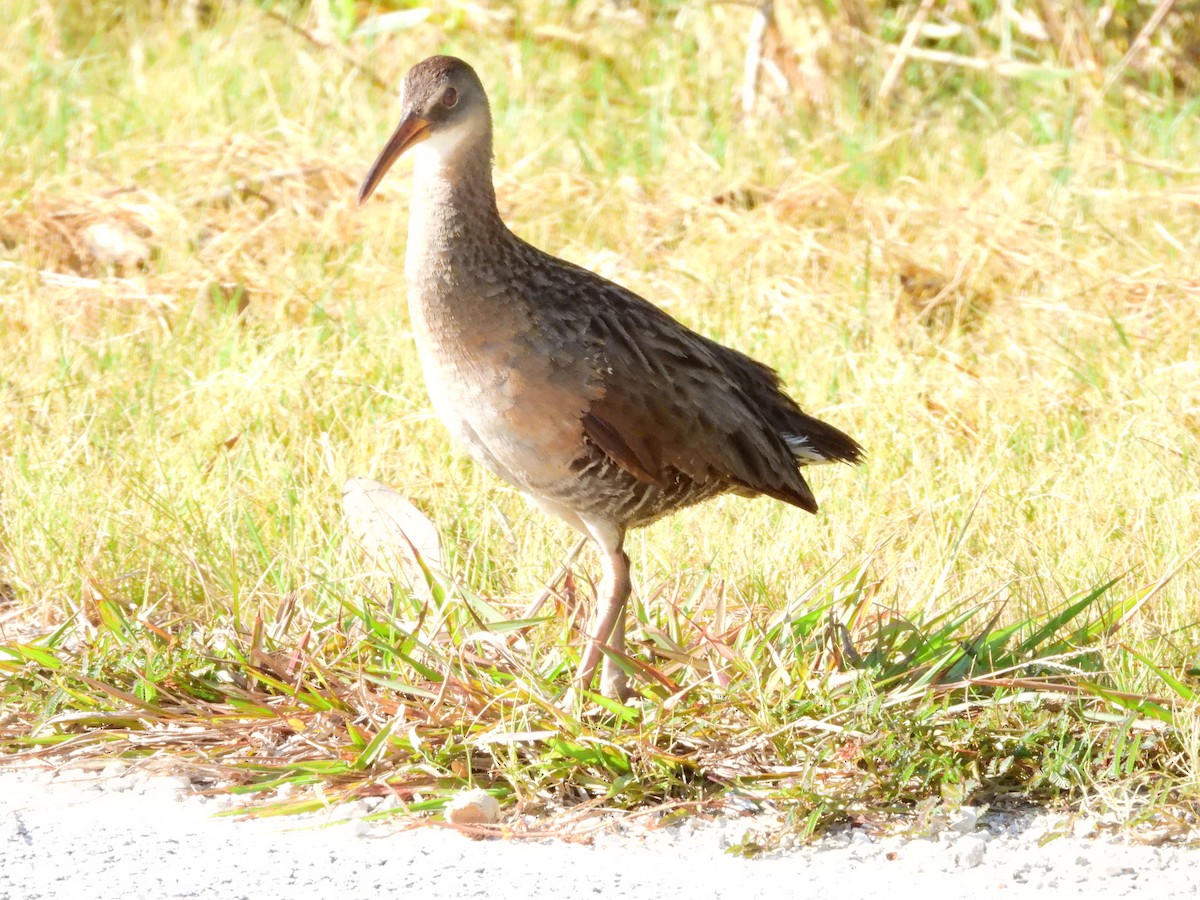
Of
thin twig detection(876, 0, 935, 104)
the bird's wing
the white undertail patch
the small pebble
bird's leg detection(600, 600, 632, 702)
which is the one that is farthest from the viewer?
thin twig detection(876, 0, 935, 104)

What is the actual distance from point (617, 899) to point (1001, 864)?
0.71 metres

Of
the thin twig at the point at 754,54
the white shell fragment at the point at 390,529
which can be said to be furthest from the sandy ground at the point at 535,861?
the thin twig at the point at 754,54

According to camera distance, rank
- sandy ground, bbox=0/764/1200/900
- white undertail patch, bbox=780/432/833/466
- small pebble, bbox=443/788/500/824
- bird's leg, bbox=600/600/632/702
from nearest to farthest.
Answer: sandy ground, bbox=0/764/1200/900 → small pebble, bbox=443/788/500/824 → bird's leg, bbox=600/600/632/702 → white undertail patch, bbox=780/432/833/466

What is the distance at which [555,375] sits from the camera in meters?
3.75

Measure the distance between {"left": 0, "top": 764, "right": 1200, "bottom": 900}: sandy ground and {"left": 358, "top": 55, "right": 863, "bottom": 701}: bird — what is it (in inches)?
20.6

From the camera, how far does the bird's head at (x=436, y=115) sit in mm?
3867

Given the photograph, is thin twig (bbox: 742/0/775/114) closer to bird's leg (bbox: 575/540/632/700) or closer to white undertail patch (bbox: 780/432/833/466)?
white undertail patch (bbox: 780/432/833/466)

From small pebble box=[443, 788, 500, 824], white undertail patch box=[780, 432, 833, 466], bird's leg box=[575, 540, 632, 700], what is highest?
white undertail patch box=[780, 432, 833, 466]

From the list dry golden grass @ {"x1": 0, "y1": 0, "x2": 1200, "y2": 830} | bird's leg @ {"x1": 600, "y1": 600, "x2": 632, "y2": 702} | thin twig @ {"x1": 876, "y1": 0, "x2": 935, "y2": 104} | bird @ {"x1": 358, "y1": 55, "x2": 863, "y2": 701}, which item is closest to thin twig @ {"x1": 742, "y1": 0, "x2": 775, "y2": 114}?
dry golden grass @ {"x1": 0, "y1": 0, "x2": 1200, "y2": 830}

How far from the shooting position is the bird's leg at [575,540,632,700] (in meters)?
3.72

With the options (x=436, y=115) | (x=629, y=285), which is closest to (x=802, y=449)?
(x=436, y=115)

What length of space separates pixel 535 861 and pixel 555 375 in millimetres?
1067

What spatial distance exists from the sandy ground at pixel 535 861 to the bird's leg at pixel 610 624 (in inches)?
17.6

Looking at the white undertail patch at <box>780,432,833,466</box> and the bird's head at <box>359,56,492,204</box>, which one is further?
Result: the white undertail patch at <box>780,432,833,466</box>
